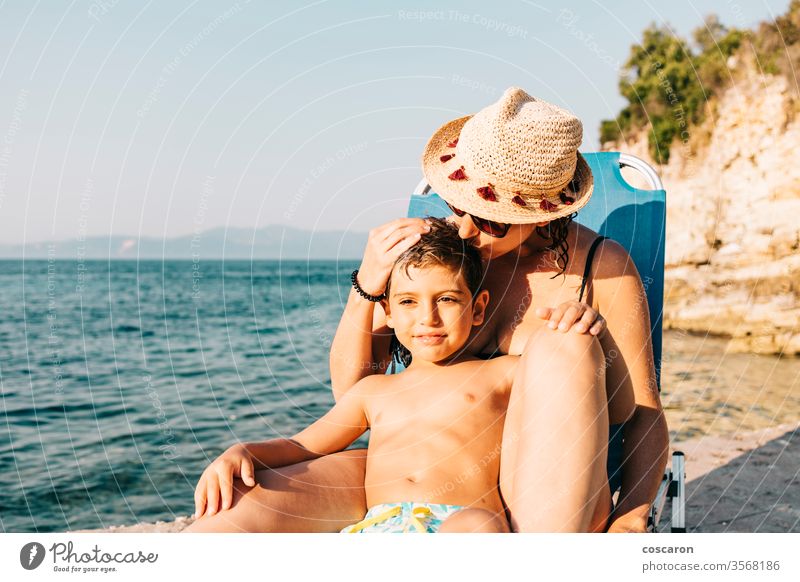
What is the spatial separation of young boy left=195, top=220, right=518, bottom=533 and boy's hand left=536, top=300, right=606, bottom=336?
0.44 m

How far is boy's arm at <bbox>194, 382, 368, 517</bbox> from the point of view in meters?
1.90

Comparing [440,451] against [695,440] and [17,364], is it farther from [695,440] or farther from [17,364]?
[17,364]

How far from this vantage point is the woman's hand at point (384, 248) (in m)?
2.29

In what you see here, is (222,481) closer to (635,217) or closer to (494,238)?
(494,238)

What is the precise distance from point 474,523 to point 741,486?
112 inches

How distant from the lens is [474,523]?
168 cm

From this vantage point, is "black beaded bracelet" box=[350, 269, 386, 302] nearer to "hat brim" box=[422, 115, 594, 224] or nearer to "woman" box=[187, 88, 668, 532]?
"woman" box=[187, 88, 668, 532]

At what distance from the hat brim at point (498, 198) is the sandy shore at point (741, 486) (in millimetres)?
1976

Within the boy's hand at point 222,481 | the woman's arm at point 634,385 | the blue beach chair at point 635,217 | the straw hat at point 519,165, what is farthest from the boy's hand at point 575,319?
the blue beach chair at point 635,217

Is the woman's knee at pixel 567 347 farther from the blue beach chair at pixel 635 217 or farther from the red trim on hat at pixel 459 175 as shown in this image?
the blue beach chair at pixel 635 217

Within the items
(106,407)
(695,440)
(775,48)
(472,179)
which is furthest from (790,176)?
(472,179)

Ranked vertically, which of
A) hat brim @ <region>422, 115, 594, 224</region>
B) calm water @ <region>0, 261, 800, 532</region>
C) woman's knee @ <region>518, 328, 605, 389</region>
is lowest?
calm water @ <region>0, 261, 800, 532</region>

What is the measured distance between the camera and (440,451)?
6.92 ft

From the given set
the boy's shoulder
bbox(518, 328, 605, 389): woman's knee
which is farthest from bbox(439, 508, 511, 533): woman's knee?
the boy's shoulder
